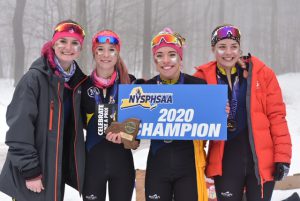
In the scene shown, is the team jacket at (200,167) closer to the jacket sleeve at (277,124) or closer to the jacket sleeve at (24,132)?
the jacket sleeve at (277,124)

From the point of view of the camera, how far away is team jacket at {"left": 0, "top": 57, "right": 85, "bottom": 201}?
9.18 ft

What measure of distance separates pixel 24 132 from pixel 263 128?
2.00m

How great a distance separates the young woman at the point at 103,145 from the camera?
10.7 ft

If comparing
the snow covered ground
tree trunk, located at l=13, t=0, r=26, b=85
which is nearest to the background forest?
tree trunk, located at l=13, t=0, r=26, b=85

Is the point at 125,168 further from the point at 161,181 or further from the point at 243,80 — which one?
the point at 243,80

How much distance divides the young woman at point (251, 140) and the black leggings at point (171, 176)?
0.22 m

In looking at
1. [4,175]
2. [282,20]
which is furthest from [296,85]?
[282,20]

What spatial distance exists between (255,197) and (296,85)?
54.1 ft

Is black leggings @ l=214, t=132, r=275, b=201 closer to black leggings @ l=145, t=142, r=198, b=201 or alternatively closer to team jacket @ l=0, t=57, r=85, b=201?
black leggings @ l=145, t=142, r=198, b=201

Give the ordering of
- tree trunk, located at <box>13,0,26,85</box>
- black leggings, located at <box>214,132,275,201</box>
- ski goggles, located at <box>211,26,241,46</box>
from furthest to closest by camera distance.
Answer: tree trunk, located at <box>13,0,26,85</box>, ski goggles, located at <box>211,26,241,46</box>, black leggings, located at <box>214,132,275,201</box>

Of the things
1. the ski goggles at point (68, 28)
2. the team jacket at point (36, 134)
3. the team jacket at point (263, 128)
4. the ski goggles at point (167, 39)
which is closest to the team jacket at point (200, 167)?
the team jacket at point (263, 128)

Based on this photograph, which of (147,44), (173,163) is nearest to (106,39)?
(173,163)

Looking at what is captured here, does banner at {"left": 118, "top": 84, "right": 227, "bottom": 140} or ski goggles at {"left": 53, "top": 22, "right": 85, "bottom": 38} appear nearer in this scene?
banner at {"left": 118, "top": 84, "right": 227, "bottom": 140}

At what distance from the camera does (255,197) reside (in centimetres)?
319
